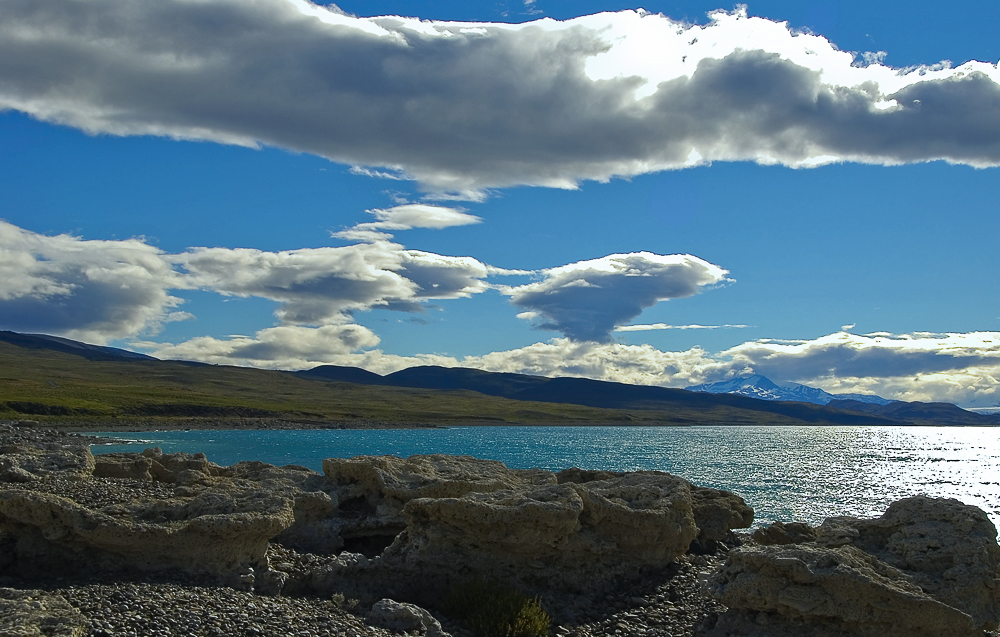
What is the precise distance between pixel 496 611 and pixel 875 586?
7.91 meters

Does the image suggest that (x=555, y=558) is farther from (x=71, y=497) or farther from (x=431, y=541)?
(x=71, y=497)

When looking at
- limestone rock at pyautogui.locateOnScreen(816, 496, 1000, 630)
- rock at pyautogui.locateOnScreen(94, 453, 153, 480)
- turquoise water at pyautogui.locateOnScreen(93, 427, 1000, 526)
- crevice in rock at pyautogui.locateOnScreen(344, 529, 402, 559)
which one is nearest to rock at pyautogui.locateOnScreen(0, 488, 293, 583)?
crevice in rock at pyautogui.locateOnScreen(344, 529, 402, 559)

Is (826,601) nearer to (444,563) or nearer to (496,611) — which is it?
(496,611)

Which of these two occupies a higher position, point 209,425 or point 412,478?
point 412,478

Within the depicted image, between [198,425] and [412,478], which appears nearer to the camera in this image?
[412,478]

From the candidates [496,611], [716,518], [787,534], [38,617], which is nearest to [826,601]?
[787,534]

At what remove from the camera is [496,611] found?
16.0m

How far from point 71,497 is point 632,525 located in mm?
14012

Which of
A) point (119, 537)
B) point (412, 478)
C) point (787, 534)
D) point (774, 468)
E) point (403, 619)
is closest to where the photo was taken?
point (403, 619)

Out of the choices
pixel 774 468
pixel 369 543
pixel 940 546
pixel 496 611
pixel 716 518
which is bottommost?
pixel 774 468

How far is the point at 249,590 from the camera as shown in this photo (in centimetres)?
1565

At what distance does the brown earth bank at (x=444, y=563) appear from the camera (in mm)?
14172

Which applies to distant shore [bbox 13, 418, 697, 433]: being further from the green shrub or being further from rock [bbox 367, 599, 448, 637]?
rock [bbox 367, 599, 448, 637]

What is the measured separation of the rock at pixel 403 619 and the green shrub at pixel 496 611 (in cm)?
110
